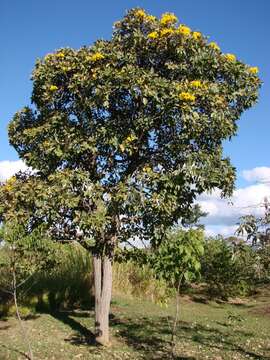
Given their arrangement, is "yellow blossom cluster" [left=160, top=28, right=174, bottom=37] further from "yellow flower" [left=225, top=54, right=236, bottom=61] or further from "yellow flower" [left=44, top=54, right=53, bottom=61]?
"yellow flower" [left=44, top=54, right=53, bottom=61]

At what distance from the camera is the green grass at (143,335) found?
9.57 m

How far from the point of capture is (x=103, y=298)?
34.7 feet

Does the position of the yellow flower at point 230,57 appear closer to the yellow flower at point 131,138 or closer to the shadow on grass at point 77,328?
the yellow flower at point 131,138

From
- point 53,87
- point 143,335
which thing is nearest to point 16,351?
point 143,335

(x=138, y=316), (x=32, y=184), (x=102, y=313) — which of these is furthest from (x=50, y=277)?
(x=32, y=184)

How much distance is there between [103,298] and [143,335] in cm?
145

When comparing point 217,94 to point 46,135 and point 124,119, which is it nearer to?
point 124,119

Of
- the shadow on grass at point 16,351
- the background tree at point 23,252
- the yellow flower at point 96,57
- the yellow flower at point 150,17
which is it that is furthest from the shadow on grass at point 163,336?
the yellow flower at point 150,17

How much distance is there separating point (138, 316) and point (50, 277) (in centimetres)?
369

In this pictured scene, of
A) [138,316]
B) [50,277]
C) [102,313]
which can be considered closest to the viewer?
[102,313]

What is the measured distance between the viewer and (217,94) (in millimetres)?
9703

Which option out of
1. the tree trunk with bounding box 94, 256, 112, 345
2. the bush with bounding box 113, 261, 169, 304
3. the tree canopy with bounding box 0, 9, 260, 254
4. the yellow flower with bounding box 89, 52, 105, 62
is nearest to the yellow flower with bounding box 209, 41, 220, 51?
the tree canopy with bounding box 0, 9, 260, 254

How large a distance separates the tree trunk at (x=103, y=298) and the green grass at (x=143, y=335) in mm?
301

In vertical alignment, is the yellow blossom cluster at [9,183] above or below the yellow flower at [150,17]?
below
